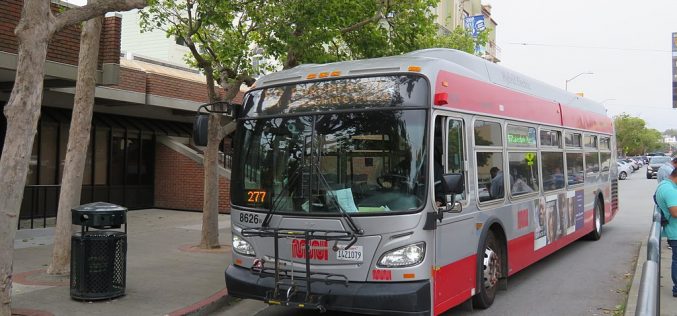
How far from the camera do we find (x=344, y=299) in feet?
17.1

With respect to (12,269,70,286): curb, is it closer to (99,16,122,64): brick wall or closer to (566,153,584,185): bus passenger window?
(99,16,122,64): brick wall

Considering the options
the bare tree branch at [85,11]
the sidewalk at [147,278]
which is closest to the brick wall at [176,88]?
the sidewalk at [147,278]

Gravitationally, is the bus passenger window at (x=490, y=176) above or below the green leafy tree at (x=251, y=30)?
below

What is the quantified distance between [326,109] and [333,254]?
1.45m

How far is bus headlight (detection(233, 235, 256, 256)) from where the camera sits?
591 centimetres

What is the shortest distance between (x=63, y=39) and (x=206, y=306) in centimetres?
692

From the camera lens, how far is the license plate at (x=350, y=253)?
5258mm

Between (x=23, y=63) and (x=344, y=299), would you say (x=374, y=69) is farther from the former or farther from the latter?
(x=23, y=63)

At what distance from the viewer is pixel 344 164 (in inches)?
216

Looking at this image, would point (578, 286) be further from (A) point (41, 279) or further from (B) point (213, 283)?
(A) point (41, 279)

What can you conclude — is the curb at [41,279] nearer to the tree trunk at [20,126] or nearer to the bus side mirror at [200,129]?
the tree trunk at [20,126]

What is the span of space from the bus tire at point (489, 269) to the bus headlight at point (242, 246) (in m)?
2.55

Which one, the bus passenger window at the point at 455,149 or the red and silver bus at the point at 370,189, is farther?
the bus passenger window at the point at 455,149

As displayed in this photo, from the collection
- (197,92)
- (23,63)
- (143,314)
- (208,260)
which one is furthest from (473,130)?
(197,92)
